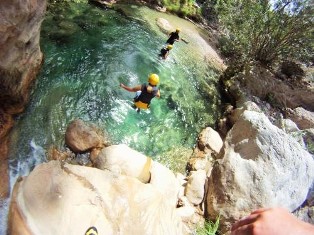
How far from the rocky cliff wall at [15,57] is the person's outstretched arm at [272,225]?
516 centimetres

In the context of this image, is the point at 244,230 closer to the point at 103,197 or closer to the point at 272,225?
the point at 272,225

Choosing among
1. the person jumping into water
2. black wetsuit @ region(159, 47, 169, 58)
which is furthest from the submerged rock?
black wetsuit @ region(159, 47, 169, 58)

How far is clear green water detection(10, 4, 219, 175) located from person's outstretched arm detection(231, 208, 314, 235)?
19.3ft

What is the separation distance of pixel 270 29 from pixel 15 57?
9686 millimetres

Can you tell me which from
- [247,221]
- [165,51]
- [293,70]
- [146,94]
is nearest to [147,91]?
[146,94]

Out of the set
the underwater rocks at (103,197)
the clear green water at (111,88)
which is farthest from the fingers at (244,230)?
the clear green water at (111,88)

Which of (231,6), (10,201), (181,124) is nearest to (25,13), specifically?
(10,201)

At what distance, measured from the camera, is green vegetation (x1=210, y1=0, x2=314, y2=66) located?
10969 millimetres

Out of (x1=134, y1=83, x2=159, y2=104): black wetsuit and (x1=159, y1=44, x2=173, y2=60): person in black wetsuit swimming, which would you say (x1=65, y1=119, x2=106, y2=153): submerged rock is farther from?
(x1=159, y1=44, x2=173, y2=60): person in black wetsuit swimming

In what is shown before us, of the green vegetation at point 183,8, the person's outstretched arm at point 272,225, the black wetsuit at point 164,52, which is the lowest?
the black wetsuit at point 164,52

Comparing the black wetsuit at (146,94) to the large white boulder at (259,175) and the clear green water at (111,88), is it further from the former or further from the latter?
the large white boulder at (259,175)

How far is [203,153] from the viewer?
28.6 feet

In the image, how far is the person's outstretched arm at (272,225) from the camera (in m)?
0.85

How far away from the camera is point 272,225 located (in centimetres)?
91
